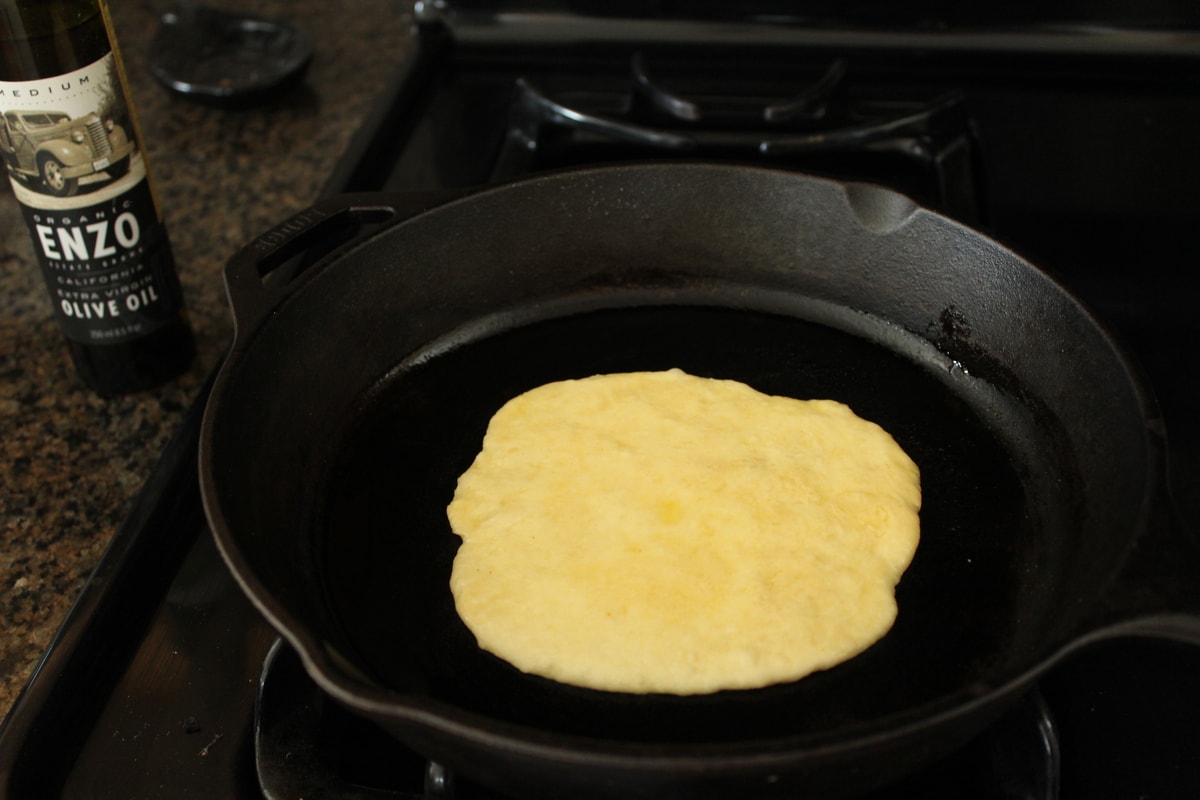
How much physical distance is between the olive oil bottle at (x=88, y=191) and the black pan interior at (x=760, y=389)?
0.27 meters

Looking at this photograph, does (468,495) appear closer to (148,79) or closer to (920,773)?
(920,773)

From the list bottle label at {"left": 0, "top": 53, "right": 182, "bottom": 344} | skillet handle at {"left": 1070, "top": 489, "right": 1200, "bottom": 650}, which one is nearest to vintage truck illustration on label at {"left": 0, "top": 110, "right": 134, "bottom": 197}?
bottle label at {"left": 0, "top": 53, "right": 182, "bottom": 344}

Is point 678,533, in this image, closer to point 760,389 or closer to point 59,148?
point 760,389

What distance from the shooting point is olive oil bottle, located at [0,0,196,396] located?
3.12 ft

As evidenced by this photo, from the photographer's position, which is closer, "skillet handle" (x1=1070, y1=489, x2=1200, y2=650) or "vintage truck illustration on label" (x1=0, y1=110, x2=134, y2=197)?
"skillet handle" (x1=1070, y1=489, x2=1200, y2=650)

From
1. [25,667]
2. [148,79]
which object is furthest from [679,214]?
[148,79]

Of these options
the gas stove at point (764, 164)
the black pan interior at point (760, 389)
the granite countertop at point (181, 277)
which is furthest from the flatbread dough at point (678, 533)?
the granite countertop at point (181, 277)

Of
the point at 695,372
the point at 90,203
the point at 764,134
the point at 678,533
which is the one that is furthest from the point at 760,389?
the point at 90,203

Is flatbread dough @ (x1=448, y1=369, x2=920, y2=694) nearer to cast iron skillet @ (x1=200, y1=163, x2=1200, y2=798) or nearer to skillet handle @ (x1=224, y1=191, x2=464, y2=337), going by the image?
cast iron skillet @ (x1=200, y1=163, x2=1200, y2=798)

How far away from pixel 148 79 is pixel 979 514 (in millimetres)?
1477

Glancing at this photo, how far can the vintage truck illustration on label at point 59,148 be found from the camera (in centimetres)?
96

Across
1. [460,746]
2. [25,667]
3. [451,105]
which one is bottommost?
[25,667]

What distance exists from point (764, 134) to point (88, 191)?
2.62ft

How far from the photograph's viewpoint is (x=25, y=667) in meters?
0.92
